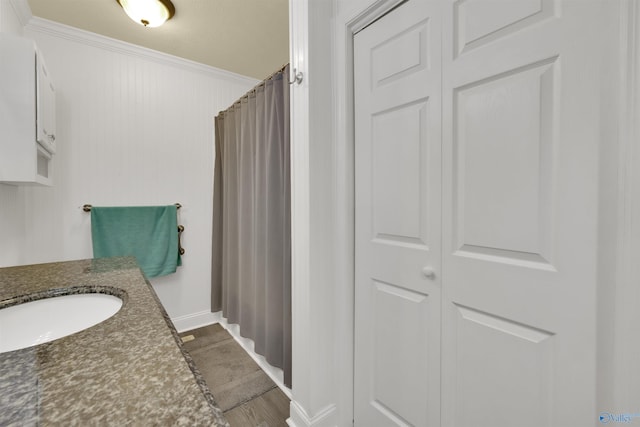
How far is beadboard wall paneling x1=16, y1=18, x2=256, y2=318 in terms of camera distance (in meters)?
1.86

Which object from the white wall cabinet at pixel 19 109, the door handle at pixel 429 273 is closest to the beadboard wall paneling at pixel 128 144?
the white wall cabinet at pixel 19 109

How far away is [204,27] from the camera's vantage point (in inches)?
72.3

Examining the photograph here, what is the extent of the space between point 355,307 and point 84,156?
2185 mm

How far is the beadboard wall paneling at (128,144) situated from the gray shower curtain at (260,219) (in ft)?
0.97

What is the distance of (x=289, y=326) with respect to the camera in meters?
1.52

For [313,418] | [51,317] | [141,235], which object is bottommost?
[313,418]

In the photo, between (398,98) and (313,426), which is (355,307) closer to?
Result: (313,426)

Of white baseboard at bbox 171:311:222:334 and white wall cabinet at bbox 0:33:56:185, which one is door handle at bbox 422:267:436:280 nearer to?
white wall cabinet at bbox 0:33:56:185

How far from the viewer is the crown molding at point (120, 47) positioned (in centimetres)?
179

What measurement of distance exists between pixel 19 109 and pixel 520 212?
197 centimetres

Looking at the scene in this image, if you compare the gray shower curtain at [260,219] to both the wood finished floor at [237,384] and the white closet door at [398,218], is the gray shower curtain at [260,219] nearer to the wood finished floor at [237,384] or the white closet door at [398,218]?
the wood finished floor at [237,384]

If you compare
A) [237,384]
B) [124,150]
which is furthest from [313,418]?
[124,150]

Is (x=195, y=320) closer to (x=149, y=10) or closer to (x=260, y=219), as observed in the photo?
(x=260, y=219)

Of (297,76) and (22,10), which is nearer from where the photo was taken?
(297,76)
